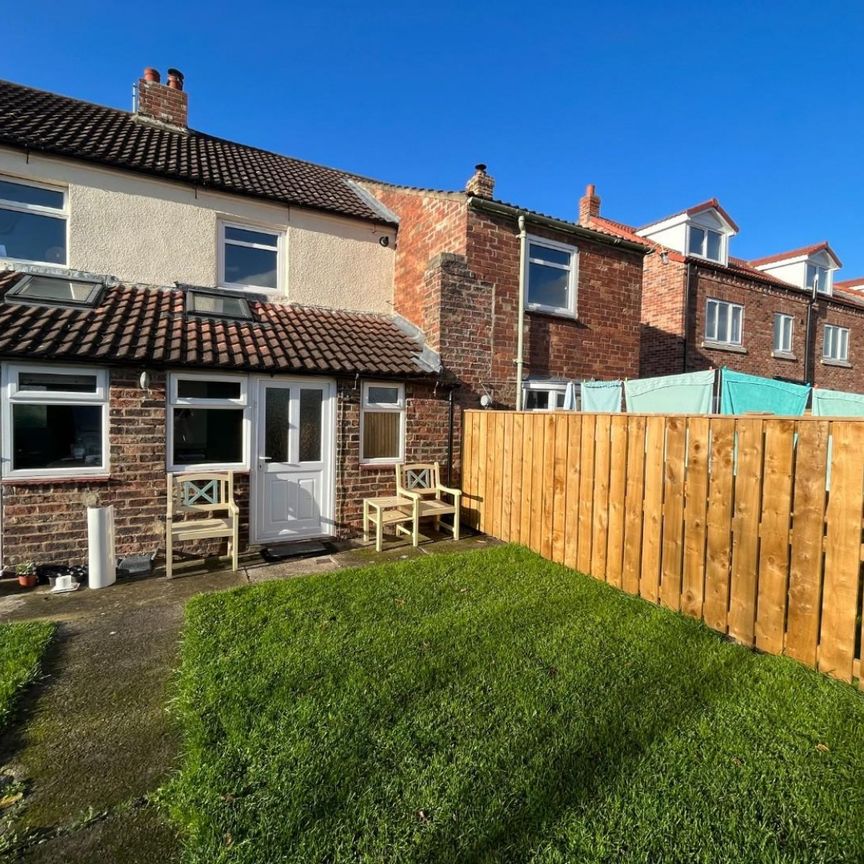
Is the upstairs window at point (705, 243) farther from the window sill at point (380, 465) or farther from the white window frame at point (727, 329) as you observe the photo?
the window sill at point (380, 465)

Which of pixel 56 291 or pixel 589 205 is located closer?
pixel 56 291

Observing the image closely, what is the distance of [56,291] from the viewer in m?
6.52

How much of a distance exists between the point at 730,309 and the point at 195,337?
55.9ft

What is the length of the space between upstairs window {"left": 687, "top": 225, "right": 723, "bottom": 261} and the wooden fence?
46.9ft

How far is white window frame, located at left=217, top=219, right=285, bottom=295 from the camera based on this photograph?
8.18 meters

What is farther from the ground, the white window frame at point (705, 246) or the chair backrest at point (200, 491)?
the white window frame at point (705, 246)

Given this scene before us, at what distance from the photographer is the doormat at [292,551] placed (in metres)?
6.34

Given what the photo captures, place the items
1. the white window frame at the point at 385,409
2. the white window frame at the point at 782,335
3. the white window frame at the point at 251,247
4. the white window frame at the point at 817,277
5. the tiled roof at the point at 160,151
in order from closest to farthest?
the tiled roof at the point at 160,151 → the white window frame at the point at 385,409 → the white window frame at the point at 251,247 → the white window frame at the point at 782,335 → the white window frame at the point at 817,277

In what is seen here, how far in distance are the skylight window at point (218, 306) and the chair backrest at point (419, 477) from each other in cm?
363

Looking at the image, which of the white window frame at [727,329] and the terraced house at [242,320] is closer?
the terraced house at [242,320]

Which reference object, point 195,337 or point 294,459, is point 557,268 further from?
point 195,337

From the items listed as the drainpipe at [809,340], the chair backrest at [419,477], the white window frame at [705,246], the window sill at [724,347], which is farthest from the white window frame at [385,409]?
the drainpipe at [809,340]

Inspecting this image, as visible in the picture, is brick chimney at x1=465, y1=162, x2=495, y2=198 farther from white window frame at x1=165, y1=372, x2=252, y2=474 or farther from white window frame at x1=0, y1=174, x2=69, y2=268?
white window frame at x1=0, y1=174, x2=69, y2=268

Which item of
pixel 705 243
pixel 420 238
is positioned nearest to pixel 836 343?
pixel 705 243
